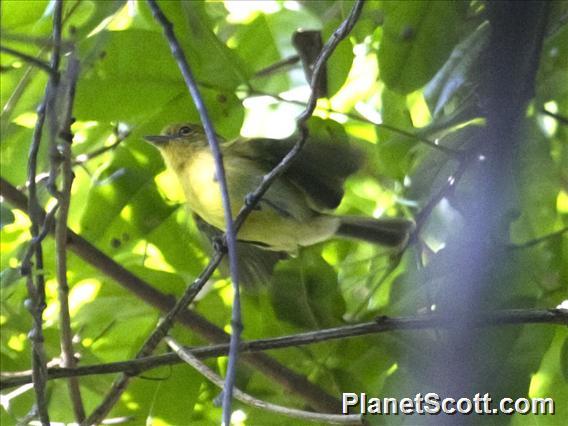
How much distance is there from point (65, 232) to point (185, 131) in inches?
23.5

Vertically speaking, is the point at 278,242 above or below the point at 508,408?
above

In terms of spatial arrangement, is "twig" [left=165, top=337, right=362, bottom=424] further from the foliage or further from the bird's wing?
the bird's wing

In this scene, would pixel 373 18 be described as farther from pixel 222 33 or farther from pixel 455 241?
pixel 455 241

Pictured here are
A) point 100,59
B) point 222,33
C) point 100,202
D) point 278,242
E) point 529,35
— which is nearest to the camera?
point 529,35

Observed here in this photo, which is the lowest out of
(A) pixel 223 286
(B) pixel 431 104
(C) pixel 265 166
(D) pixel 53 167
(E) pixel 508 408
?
(E) pixel 508 408

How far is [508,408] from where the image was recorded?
1.21 m

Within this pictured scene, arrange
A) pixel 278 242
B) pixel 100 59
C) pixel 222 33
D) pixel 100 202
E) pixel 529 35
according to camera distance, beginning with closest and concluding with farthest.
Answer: pixel 529 35
pixel 100 59
pixel 100 202
pixel 222 33
pixel 278 242

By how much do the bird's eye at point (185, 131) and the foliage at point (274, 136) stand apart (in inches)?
5.2

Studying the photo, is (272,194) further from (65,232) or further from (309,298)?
(65,232)

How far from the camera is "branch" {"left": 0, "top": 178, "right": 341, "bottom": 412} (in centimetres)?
149

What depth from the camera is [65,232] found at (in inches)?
52.1

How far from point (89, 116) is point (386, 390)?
0.64m

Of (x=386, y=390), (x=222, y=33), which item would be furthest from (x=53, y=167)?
(x=222, y=33)

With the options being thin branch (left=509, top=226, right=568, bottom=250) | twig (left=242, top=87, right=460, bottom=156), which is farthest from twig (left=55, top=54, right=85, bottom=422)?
thin branch (left=509, top=226, right=568, bottom=250)
